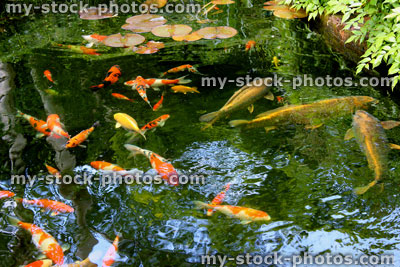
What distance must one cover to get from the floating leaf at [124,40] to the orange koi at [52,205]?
2933 millimetres

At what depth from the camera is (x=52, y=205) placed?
9.89ft

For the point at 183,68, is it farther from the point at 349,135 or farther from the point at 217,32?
the point at 349,135

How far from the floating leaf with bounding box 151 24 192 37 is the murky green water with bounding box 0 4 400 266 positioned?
1.99ft

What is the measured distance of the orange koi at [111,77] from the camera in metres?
4.50

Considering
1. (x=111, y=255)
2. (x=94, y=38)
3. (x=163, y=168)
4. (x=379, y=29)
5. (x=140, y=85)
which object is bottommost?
(x=111, y=255)

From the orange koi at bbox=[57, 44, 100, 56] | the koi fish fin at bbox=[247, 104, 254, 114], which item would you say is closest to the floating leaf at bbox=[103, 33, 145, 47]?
the orange koi at bbox=[57, 44, 100, 56]

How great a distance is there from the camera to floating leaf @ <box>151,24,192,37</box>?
570cm

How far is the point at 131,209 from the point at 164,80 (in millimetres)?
1873

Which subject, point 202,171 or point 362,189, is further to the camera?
point 202,171

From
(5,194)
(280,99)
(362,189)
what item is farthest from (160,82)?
(362,189)

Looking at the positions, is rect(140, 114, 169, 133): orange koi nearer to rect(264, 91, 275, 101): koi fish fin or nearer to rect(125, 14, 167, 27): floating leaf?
rect(264, 91, 275, 101): koi fish fin

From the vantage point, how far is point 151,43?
5.55m

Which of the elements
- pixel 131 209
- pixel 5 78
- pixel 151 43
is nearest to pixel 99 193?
pixel 131 209

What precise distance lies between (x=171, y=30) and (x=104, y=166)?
3027mm
